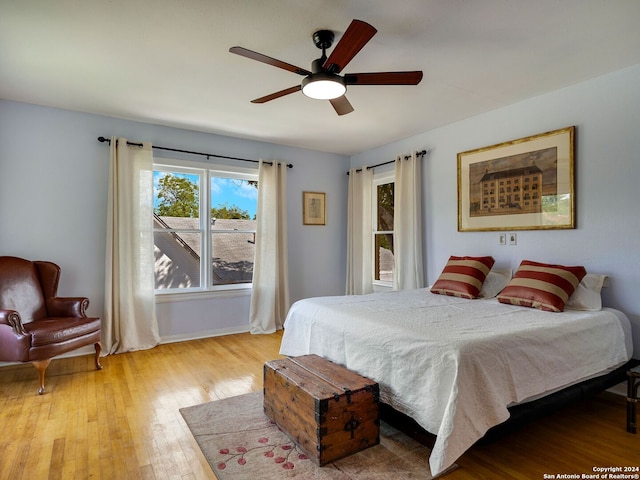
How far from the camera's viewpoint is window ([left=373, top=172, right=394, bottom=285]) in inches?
196

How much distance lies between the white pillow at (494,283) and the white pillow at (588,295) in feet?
2.00

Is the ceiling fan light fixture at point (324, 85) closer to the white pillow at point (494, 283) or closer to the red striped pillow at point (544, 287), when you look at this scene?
the red striped pillow at point (544, 287)

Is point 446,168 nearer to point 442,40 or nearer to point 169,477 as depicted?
point 442,40

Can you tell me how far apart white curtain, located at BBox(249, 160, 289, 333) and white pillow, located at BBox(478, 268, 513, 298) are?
243cm

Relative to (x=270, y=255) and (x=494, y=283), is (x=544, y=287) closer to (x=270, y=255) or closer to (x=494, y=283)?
(x=494, y=283)

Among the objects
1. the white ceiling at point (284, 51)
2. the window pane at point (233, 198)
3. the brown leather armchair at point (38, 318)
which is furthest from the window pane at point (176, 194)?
the brown leather armchair at point (38, 318)

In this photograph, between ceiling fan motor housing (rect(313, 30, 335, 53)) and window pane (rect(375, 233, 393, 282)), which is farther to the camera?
window pane (rect(375, 233, 393, 282))

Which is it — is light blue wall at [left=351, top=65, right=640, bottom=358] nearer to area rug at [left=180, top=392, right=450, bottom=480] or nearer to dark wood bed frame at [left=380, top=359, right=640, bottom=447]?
dark wood bed frame at [left=380, top=359, right=640, bottom=447]

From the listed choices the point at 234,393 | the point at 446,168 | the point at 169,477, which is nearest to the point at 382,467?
the point at 169,477

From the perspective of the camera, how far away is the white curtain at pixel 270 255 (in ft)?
15.1

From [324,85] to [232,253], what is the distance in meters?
3.05

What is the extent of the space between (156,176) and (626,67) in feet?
14.9

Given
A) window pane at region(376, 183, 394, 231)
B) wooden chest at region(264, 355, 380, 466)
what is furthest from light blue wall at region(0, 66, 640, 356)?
wooden chest at region(264, 355, 380, 466)

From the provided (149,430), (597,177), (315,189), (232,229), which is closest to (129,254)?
(232,229)
